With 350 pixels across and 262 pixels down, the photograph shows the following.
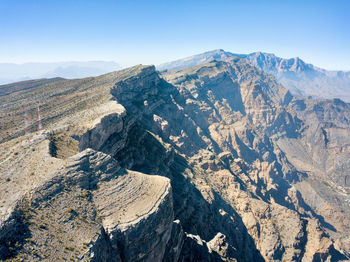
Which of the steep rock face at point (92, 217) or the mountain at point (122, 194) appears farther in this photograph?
the mountain at point (122, 194)

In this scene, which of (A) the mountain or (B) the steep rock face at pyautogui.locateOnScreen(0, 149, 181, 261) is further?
(A) the mountain

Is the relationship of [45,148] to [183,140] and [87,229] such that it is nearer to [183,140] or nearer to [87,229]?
[87,229]

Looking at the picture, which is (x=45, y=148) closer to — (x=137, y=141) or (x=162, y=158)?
(x=137, y=141)

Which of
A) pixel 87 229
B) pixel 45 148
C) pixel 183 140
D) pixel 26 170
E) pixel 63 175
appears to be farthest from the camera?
pixel 183 140

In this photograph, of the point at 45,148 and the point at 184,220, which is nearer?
the point at 45,148

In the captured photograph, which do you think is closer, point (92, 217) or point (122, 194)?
point (92, 217)

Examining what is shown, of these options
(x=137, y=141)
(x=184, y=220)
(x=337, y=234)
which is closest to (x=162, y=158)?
(x=137, y=141)

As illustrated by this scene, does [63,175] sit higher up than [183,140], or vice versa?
[63,175]

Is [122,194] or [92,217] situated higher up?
[122,194]

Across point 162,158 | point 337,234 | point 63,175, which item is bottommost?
point 337,234

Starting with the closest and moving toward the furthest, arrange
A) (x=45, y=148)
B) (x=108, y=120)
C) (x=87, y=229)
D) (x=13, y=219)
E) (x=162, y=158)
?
1. (x=13, y=219)
2. (x=87, y=229)
3. (x=45, y=148)
4. (x=108, y=120)
5. (x=162, y=158)
